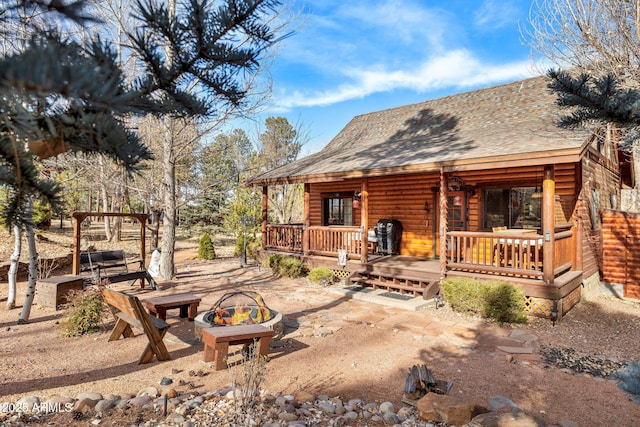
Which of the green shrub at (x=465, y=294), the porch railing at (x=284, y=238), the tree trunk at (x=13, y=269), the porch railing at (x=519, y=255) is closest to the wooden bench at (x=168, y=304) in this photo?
the tree trunk at (x=13, y=269)

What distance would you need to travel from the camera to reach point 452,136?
10219mm

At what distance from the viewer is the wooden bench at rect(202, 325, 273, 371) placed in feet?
14.1

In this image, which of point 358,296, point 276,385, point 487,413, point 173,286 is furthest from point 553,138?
point 173,286

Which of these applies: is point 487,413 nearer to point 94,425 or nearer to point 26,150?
point 94,425

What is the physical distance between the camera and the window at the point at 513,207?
944 centimetres

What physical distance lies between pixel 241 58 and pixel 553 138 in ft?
24.3

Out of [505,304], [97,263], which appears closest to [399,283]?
[505,304]

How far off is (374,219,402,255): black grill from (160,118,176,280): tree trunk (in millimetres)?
5978

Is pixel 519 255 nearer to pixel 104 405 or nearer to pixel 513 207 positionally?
pixel 513 207

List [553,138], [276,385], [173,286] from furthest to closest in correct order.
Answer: [173,286] → [553,138] → [276,385]

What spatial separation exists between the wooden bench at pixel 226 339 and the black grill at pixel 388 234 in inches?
278

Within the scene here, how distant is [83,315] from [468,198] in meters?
→ 9.27

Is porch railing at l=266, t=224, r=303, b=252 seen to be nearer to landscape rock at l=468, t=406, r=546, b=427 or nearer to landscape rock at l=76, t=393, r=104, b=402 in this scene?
landscape rock at l=76, t=393, r=104, b=402

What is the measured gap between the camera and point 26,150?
5.08 feet
